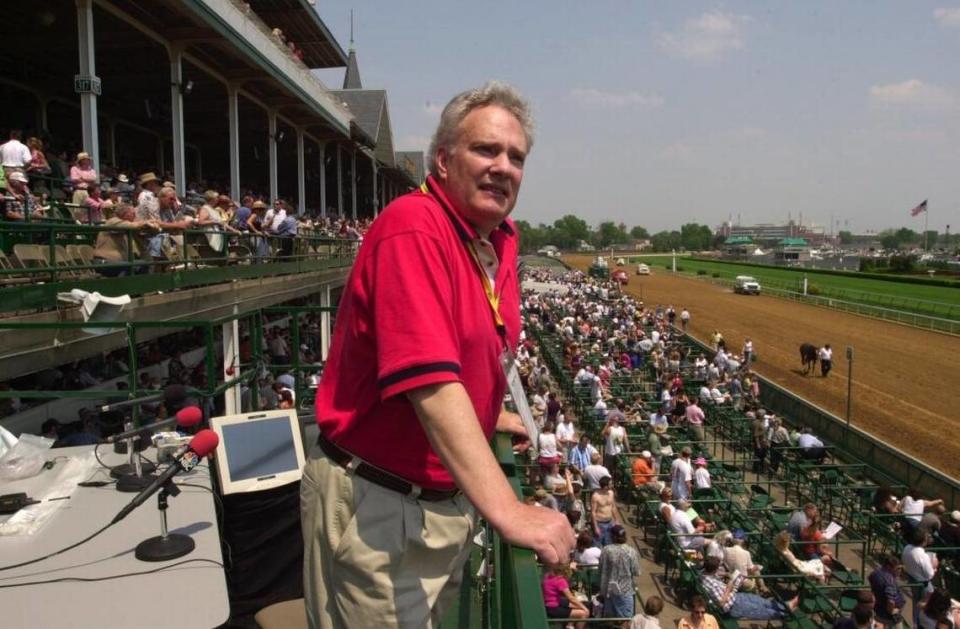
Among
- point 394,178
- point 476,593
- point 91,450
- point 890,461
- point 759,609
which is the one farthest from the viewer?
point 394,178

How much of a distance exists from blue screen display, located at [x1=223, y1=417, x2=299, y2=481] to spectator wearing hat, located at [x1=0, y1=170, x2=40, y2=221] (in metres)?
5.75

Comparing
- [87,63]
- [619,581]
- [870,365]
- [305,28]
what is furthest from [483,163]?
[870,365]

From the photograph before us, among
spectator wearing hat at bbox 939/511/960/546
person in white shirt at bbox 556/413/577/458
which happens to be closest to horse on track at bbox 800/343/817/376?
person in white shirt at bbox 556/413/577/458

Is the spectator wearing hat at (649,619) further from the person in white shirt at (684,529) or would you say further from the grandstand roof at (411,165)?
the grandstand roof at (411,165)

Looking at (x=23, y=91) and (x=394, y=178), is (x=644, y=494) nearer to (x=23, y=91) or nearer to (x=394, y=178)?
(x=23, y=91)

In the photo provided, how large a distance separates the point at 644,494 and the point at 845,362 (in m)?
22.4

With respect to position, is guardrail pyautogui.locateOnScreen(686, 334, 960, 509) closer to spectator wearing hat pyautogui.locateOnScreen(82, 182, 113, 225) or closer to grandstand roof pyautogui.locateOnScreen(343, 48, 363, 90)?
spectator wearing hat pyautogui.locateOnScreen(82, 182, 113, 225)

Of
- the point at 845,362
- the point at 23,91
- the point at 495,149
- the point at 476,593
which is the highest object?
the point at 23,91

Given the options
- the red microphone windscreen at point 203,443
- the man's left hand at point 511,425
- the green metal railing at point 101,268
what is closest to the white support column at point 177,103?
the green metal railing at point 101,268

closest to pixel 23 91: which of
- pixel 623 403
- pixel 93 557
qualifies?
pixel 623 403

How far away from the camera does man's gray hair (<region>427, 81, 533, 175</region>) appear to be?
5.95 ft

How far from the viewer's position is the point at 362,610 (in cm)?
173

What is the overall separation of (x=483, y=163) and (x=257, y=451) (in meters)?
3.10

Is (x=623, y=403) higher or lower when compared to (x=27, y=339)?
lower
